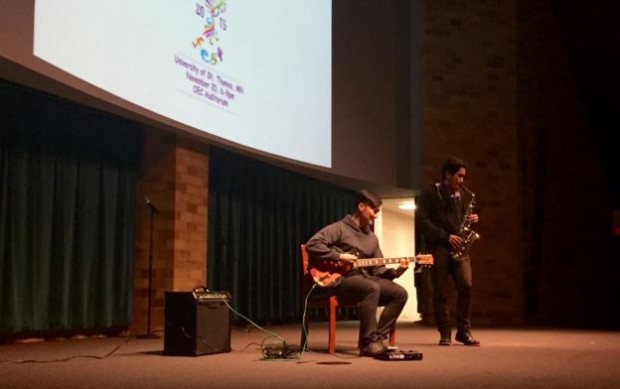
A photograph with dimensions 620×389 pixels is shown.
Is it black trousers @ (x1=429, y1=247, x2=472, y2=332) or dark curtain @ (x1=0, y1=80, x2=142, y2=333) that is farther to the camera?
dark curtain @ (x1=0, y1=80, x2=142, y2=333)

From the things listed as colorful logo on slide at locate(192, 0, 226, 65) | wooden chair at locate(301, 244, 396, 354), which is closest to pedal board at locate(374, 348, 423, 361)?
wooden chair at locate(301, 244, 396, 354)

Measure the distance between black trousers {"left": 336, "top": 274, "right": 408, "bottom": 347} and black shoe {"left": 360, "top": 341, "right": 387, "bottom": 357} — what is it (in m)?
0.02

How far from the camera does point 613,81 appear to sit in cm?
1089

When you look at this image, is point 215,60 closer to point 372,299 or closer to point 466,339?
point 372,299

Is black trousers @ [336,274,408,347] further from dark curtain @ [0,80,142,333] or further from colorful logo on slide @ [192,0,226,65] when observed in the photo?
dark curtain @ [0,80,142,333]

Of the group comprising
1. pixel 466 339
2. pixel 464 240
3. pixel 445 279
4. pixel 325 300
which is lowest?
pixel 466 339

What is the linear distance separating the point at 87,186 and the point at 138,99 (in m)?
1.42

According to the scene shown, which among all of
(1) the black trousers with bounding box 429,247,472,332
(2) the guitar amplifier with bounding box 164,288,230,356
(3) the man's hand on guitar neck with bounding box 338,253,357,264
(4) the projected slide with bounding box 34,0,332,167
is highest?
(4) the projected slide with bounding box 34,0,332,167

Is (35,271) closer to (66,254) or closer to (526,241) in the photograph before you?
(66,254)

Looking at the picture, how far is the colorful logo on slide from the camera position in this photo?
500cm

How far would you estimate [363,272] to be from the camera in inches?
170

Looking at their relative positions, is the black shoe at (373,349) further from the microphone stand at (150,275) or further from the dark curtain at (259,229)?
the dark curtain at (259,229)

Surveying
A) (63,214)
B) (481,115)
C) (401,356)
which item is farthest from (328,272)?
(481,115)

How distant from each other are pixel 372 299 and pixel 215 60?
2.04 m
